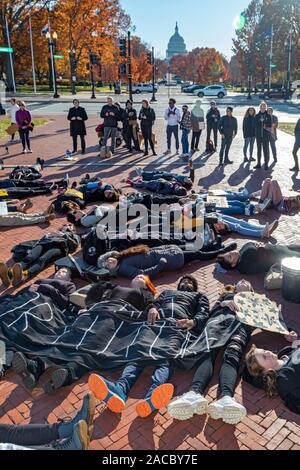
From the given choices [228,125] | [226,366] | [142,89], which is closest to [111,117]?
[228,125]

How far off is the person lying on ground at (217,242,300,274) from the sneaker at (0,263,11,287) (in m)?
3.28

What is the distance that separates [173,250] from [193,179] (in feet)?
18.4

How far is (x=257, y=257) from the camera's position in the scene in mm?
6434

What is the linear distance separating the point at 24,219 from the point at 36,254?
2.29 metres

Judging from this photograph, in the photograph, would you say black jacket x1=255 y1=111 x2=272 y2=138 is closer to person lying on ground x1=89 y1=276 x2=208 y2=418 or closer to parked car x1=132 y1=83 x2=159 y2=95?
person lying on ground x1=89 y1=276 x2=208 y2=418

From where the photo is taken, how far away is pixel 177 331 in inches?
187

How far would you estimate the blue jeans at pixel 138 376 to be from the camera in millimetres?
4121

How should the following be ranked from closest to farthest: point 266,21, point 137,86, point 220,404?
point 220,404 < point 266,21 < point 137,86

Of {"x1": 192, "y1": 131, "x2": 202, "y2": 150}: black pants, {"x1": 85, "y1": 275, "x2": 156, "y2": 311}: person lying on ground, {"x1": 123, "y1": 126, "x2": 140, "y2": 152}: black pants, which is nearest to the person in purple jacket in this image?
{"x1": 123, "y1": 126, "x2": 140, "y2": 152}: black pants

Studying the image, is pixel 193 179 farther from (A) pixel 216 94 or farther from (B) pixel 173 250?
(A) pixel 216 94

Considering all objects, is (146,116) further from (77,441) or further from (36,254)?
(77,441)

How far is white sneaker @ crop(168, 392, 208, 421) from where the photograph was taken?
12.4ft

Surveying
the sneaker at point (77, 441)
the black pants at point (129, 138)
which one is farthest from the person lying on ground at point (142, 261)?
the black pants at point (129, 138)

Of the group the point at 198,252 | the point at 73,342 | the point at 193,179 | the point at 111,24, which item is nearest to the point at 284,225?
the point at 198,252
